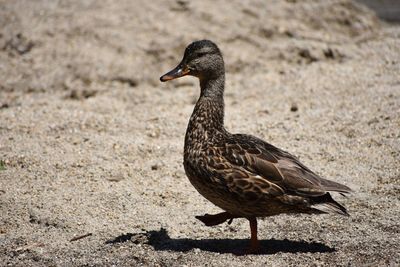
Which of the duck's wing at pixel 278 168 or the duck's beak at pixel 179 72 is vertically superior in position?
the duck's beak at pixel 179 72

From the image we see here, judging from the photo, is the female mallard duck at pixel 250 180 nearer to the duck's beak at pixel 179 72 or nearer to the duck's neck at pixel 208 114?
the duck's neck at pixel 208 114

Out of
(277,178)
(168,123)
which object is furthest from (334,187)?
(168,123)

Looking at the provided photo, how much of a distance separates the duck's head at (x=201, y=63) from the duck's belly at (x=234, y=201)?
105 centimetres

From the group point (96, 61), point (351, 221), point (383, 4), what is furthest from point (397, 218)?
point (383, 4)

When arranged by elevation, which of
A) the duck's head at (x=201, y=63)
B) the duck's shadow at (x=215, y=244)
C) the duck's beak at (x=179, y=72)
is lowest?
the duck's shadow at (x=215, y=244)

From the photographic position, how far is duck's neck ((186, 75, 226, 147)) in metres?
5.87

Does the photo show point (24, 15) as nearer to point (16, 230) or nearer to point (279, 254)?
point (16, 230)

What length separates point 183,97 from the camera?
8.98m

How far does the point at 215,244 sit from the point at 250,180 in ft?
2.40

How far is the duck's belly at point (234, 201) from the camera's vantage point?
17.6 ft

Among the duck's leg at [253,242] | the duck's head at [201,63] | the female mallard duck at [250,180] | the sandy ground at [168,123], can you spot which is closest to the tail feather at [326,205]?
the female mallard duck at [250,180]

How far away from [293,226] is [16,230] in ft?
7.86

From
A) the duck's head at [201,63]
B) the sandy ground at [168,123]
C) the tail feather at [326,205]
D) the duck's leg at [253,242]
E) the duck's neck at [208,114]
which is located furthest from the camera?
the duck's head at [201,63]

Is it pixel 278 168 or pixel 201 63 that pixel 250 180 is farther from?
pixel 201 63
